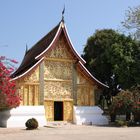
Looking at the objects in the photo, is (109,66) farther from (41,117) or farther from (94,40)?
(41,117)

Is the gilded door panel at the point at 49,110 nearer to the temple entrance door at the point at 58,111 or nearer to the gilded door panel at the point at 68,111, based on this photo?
the temple entrance door at the point at 58,111

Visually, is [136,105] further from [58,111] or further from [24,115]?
[24,115]

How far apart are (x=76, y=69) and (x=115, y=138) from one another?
13938mm

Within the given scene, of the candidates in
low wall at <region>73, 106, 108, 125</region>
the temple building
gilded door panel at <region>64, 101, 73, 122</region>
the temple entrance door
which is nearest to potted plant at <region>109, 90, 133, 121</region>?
low wall at <region>73, 106, 108, 125</region>

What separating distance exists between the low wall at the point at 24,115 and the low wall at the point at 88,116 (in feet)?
9.63

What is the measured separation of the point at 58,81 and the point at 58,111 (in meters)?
2.84

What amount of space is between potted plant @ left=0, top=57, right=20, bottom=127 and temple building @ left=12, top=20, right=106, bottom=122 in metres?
1.82

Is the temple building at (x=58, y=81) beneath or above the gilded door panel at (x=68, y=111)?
above

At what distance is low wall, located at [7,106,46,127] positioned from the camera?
95.0 feet

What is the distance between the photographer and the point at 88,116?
31.8m

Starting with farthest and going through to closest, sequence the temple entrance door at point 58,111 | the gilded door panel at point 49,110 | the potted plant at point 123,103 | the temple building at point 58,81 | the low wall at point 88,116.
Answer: the temple entrance door at point 58,111 → the low wall at point 88,116 → the gilded door panel at point 49,110 → the temple building at point 58,81 → the potted plant at point 123,103

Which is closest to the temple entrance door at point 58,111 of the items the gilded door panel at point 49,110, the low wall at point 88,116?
the gilded door panel at point 49,110

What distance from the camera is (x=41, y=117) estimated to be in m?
30.0

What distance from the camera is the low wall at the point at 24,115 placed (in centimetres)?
2895
